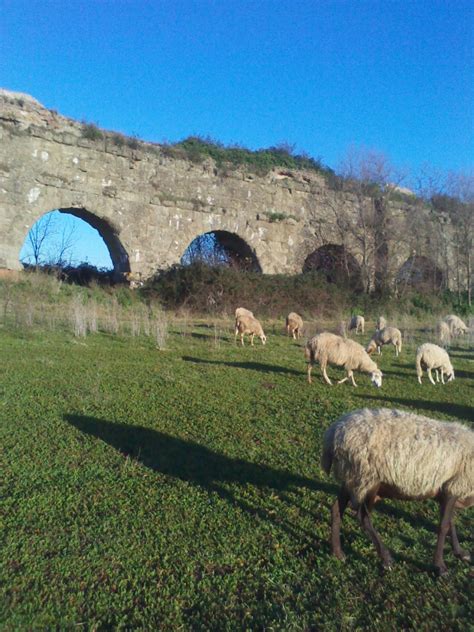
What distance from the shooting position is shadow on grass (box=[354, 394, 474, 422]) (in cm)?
747

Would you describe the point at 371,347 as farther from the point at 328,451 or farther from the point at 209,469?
the point at 328,451

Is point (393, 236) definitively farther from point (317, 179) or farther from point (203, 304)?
point (203, 304)

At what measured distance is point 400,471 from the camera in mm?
3574

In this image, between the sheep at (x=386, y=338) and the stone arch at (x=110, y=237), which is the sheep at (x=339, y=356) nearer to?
the sheep at (x=386, y=338)

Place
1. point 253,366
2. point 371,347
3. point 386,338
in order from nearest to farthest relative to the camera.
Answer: point 253,366
point 371,347
point 386,338

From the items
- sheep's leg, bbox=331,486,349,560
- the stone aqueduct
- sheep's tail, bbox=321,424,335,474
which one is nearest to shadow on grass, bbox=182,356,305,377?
sheep's tail, bbox=321,424,335,474

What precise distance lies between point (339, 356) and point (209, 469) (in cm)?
473

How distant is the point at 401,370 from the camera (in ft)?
36.4

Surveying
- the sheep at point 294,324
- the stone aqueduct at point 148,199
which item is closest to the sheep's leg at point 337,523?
the sheep at point 294,324

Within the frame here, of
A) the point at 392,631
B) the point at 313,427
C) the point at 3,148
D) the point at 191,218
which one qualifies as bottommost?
the point at 392,631

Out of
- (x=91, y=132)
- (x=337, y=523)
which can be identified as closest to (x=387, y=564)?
(x=337, y=523)

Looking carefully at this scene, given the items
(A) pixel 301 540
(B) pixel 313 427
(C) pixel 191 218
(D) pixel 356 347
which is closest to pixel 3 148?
(C) pixel 191 218

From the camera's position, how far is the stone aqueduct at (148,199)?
1811cm

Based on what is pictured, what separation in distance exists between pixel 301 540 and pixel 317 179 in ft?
81.4
